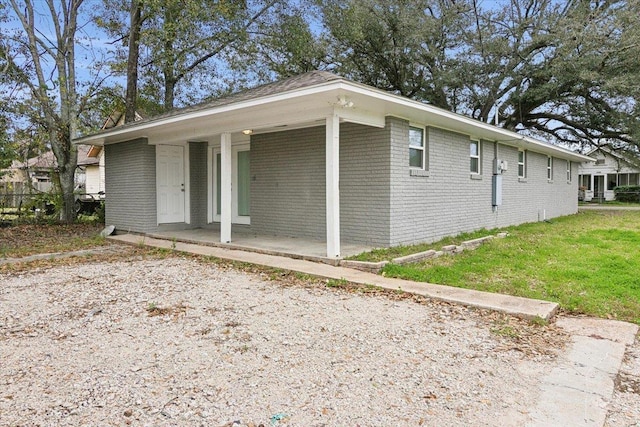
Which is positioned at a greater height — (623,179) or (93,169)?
(93,169)

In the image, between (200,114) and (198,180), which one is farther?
(198,180)

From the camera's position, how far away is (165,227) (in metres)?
10.6

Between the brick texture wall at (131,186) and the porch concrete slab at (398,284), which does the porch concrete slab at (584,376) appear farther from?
the brick texture wall at (131,186)

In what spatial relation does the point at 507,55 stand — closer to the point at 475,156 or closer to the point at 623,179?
the point at 475,156

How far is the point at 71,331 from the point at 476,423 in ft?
11.2

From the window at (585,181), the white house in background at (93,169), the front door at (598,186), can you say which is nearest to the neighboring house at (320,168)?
the white house in background at (93,169)

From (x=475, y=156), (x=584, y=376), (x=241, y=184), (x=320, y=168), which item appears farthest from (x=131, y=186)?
(x=584, y=376)

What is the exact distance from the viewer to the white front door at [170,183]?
10516 millimetres

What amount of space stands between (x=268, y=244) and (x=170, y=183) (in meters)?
3.95

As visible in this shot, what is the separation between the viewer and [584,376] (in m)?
2.97

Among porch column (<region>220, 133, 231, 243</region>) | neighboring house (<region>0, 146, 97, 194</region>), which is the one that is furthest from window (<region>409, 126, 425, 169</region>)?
neighboring house (<region>0, 146, 97, 194</region>)

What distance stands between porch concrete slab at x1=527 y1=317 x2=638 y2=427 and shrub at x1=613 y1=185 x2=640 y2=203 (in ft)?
101

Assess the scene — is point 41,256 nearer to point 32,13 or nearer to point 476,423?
point 476,423

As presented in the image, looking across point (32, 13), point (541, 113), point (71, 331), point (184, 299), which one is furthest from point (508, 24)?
point (71, 331)
